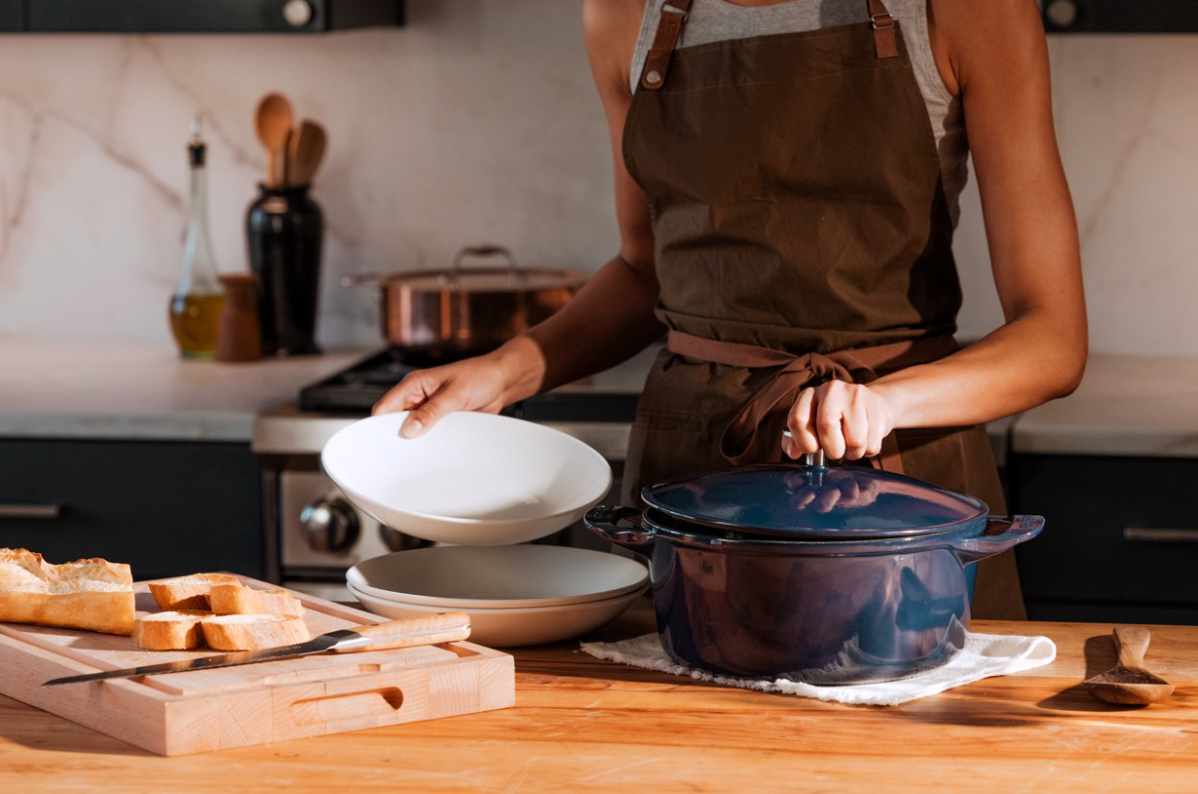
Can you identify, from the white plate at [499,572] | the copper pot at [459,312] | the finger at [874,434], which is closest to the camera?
the finger at [874,434]


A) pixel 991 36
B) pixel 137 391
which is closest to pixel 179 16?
pixel 137 391

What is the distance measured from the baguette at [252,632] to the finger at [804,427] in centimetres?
37

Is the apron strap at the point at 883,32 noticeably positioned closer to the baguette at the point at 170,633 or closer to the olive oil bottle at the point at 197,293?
the baguette at the point at 170,633

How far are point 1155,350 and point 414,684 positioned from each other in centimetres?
197

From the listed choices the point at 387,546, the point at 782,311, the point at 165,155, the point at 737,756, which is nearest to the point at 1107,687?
the point at 737,756

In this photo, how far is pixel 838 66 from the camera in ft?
4.89

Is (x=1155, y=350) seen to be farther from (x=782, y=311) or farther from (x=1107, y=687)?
(x=1107, y=687)

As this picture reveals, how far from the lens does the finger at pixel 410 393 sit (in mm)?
1393

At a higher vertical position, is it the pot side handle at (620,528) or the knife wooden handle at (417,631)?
the pot side handle at (620,528)

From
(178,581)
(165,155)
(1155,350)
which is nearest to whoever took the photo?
(178,581)

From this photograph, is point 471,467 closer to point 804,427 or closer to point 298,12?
point 804,427

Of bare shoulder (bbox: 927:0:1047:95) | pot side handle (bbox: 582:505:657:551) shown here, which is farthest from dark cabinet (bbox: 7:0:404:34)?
pot side handle (bbox: 582:505:657:551)

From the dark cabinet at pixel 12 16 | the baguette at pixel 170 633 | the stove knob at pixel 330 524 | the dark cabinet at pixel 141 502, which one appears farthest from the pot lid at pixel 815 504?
the dark cabinet at pixel 12 16

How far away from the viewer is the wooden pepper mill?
100 inches
